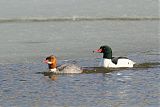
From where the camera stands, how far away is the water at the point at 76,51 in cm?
739

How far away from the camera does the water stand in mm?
7387

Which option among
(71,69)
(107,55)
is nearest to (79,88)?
(71,69)

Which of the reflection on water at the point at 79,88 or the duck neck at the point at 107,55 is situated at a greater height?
the duck neck at the point at 107,55

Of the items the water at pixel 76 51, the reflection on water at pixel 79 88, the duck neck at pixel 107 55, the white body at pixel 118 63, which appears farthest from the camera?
the duck neck at pixel 107 55

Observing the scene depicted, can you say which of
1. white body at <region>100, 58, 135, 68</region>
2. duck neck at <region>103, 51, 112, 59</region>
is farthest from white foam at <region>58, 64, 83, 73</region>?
duck neck at <region>103, 51, 112, 59</region>

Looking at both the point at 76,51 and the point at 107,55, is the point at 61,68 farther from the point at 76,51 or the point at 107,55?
the point at 76,51

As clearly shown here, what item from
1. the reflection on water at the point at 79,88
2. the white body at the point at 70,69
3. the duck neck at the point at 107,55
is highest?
the duck neck at the point at 107,55

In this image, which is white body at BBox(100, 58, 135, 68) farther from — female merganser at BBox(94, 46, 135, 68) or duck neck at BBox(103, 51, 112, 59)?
duck neck at BBox(103, 51, 112, 59)

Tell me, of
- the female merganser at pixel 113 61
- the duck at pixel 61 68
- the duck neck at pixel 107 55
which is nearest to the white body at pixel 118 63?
the female merganser at pixel 113 61

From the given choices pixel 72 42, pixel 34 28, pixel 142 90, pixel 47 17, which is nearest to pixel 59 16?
pixel 47 17

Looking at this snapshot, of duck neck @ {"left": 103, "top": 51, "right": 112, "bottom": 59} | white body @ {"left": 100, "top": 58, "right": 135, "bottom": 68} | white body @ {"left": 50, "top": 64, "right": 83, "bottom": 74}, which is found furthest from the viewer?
duck neck @ {"left": 103, "top": 51, "right": 112, "bottom": 59}

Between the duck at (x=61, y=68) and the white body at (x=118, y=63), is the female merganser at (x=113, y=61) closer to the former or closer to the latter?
the white body at (x=118, y=63)

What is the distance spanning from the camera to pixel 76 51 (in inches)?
431

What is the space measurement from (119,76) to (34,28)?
4.91 metres
